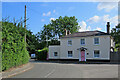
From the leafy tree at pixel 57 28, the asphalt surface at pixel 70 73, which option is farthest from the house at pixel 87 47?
the leafy tree at pixel 57 28

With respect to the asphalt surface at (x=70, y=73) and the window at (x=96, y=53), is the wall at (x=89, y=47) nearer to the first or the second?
the window at (x=96, y=53)

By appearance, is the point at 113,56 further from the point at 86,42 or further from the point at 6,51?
the point at 6,51

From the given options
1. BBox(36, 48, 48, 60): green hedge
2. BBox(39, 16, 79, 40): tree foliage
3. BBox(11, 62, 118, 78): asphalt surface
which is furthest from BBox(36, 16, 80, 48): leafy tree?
BBox(11, 62, 118, 78): asphalt surface

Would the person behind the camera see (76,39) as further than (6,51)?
Yes

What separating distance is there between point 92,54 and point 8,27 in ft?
69.4

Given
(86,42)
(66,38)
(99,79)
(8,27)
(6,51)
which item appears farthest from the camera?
(66,38)

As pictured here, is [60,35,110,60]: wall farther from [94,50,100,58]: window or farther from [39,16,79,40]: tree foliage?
[39,16,79,40]: tree foliage

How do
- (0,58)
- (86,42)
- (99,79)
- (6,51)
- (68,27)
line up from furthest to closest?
(68,27) → (86,42) → (6,51) → (0,58) → (99,79)

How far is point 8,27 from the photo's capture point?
14094mm

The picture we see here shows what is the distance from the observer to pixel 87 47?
31594 mm

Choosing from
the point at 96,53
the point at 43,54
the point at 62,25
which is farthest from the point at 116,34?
the point at 62,25

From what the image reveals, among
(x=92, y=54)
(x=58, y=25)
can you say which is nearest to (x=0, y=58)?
(x=92, y=54)

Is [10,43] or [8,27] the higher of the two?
[8,27]

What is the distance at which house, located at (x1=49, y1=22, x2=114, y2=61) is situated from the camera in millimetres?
29803
